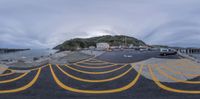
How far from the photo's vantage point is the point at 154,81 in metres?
8.88

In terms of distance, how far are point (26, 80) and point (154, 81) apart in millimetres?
6743

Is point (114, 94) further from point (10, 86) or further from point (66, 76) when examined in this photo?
point (10, 86)

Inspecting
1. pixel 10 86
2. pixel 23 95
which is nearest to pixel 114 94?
pixel 23 95

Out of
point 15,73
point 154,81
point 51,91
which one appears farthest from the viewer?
point 15,73

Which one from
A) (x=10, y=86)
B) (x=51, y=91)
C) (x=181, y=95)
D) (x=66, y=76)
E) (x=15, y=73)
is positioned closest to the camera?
(x=181, y=95)

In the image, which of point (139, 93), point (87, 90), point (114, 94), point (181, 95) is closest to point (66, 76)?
point (87, 90)

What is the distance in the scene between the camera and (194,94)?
690cm

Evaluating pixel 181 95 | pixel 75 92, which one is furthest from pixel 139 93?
pixel 75 92

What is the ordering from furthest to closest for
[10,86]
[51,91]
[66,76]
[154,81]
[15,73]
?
1. [15,73]
2. [66,76]
3. [154,81]
4. [10,86]
5. [51,91]

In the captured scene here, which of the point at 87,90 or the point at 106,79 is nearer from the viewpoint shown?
the point at 87,90

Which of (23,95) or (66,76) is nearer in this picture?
(23,95)

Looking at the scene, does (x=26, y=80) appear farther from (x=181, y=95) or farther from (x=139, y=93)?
(x=181, y=95)

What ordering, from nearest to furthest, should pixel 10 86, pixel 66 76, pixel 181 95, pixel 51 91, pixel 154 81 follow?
pixel 181 95 → pixel 51 91 → pixel 10 86 → pixel 154 81 → pixel 66 76

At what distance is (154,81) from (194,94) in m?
2.22
